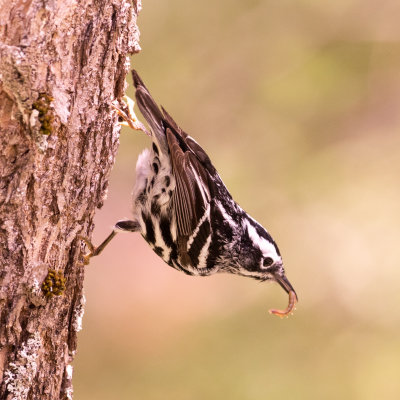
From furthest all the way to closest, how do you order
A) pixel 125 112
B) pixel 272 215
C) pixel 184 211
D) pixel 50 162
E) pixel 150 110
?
pixel 272 215
pixel 184 211
pixel 150 110
pixel 125 112
pixel 50 162

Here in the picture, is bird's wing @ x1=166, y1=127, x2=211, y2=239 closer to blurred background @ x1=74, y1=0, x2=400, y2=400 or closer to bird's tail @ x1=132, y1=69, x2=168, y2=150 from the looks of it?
bird's tail @ x1=132, y1=69, x2=168, y2=150

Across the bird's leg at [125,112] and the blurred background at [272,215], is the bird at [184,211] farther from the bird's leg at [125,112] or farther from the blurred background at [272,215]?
the blurred background at [272,215]

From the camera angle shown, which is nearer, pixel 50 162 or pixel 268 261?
pixel 50 162

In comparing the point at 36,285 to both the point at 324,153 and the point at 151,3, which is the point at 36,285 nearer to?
the point at 151,3

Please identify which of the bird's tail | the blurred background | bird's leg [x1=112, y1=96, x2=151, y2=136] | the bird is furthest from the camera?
the blurred background

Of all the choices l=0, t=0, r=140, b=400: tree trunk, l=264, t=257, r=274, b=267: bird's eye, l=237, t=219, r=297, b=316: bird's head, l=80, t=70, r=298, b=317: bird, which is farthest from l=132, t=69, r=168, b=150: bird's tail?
l=264, t=257, r=274, b=267: bird's eye

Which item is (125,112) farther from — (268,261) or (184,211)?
(268,261)

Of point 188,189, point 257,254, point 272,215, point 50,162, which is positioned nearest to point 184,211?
point 188,189

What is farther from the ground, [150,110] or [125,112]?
[150,110]
